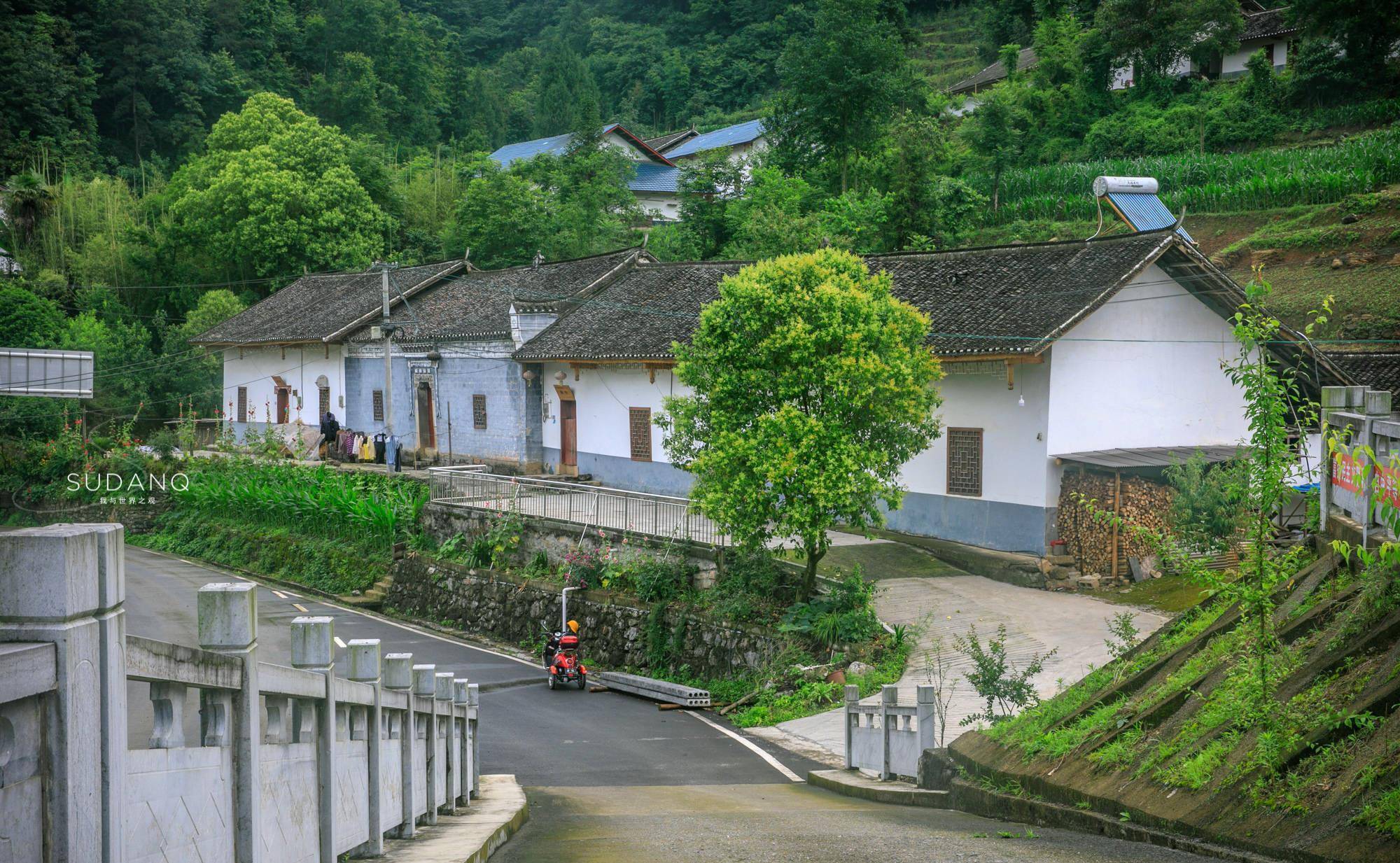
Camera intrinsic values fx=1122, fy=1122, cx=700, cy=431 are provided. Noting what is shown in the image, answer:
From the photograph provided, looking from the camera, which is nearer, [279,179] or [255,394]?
[255,394]

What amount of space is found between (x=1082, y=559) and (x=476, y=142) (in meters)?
58.3

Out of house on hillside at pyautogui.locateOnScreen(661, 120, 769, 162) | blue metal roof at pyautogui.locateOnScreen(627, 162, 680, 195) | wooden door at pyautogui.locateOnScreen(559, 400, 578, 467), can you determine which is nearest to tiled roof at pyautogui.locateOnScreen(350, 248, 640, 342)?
→ wooden door at pyautogui.locateOnScreen(559, 400, 578, 467)

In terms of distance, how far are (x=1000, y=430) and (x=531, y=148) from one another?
51.2 metres

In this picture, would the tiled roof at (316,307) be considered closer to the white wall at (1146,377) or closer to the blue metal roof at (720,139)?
the blue metal roof at (720,139)

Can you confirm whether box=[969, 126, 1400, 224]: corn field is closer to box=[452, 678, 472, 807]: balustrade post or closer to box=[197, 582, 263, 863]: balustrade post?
box=[452, 678, 472, 807]: balustrade post

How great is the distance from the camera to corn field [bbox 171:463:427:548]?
29.9 meters

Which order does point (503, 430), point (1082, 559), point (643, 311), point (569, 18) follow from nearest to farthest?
1. point (1082, 559)
2. point (643, 311)
3. point (503, 430)
4. point (569, 18)

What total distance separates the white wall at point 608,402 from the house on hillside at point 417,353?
679 millimetres

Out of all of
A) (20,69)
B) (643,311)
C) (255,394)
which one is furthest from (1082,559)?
(20,69)

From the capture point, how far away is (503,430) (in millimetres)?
32531

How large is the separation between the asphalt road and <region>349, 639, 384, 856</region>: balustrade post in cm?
384

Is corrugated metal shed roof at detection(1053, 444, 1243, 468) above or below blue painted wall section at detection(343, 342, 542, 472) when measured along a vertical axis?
below

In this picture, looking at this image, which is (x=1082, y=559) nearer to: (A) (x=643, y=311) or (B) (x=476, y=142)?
(A) (x=643, y=311)

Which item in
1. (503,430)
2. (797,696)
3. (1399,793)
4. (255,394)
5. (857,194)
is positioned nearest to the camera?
(1399,793)
